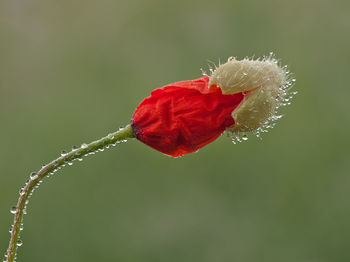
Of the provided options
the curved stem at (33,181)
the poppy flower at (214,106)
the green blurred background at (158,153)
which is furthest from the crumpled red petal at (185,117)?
the green blurred background at (158,153)

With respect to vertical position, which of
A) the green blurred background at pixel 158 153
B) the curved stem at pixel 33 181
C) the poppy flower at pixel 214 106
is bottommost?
the curved stem at pixel 33 181

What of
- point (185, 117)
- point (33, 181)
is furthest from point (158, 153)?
point (33, 181)

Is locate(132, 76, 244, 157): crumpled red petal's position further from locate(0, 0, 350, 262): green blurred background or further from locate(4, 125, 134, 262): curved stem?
locate(0, 0, 350, 262): green blurred background

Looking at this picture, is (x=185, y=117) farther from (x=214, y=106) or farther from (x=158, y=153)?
(x=158, y=153)

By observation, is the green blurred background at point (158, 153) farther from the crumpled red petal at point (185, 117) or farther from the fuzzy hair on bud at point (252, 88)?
the fuzzy hair on bud at point (252, 88)

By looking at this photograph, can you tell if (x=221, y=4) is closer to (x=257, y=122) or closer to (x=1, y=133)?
(x=1, y=133)

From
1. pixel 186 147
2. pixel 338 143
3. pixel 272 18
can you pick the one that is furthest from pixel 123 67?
pixel 186 147
